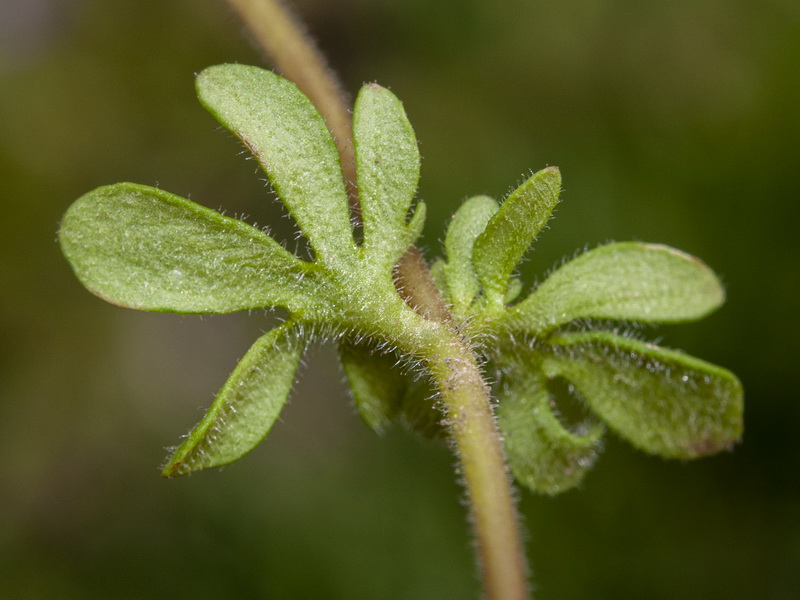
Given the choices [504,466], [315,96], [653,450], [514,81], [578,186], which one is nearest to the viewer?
[504,466]

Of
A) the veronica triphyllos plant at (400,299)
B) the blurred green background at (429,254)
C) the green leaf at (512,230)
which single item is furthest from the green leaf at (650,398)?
the blurred green background at (429,254)

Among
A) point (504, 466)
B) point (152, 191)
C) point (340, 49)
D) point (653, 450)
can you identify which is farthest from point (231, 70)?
point (340, 49)

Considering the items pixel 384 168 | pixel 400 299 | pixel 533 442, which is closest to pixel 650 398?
pixel 533 442

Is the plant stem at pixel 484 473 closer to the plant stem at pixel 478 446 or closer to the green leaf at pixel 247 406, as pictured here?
the plant stem at pixel 478 446

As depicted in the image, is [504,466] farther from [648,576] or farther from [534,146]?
[534,146]

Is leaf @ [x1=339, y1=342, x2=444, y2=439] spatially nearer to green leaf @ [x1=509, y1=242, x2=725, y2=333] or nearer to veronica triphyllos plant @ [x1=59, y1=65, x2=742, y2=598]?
veronica triphyllos plant @ [x1=59, y1=65, x2=742, y2=598]

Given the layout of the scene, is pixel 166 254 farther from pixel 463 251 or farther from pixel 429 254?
pixel 429 254
